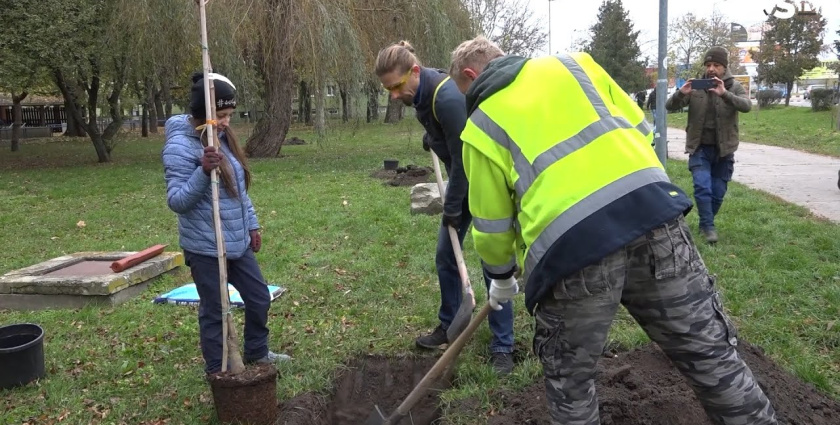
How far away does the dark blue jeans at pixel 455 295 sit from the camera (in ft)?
13.1

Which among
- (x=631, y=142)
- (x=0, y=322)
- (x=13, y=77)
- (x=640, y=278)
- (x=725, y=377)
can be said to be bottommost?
(x=0, y=322)

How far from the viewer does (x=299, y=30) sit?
42.9 feet

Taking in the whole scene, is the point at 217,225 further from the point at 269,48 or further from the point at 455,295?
the point at 269,48

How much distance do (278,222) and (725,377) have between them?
708 centimetres

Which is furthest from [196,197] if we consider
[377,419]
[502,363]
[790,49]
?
[790,49]

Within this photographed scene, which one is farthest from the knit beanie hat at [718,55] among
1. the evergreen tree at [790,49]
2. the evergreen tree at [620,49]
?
the evergreen tree at [620,49]

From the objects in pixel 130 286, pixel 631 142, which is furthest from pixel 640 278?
pixel 130 286

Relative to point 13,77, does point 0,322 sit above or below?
below

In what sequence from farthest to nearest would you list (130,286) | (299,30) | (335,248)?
(299,30), (335,248), (130,286)

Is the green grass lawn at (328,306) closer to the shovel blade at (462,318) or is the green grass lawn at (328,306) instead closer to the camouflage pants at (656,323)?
the shovel blade at (462,318)

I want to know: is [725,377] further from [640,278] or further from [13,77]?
[13,77]

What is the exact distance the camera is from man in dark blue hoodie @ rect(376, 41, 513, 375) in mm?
3680

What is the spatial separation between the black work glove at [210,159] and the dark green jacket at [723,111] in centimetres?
464

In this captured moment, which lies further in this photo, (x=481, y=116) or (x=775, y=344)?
(x=775, y=344)
